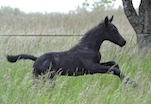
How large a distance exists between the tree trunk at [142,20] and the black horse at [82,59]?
2.97 meters

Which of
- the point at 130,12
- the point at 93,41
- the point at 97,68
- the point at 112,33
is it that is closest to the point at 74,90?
the point at 97,68

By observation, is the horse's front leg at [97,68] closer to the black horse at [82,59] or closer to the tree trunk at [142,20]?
the black horse at [82,59]

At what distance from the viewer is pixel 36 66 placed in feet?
21.1

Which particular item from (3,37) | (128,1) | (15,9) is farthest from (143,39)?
(15,9)

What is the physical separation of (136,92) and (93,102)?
1099mm

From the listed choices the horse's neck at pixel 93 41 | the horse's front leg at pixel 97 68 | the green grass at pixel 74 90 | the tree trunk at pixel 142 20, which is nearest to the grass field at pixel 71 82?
the green grass at pixel 74 90

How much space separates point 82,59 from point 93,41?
402mm

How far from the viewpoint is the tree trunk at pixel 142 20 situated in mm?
9945

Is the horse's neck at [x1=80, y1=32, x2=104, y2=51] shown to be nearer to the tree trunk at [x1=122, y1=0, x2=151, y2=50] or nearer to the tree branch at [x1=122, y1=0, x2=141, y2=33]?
the tree trunk at [x1=122, y1=0, x2=151, y2=50]

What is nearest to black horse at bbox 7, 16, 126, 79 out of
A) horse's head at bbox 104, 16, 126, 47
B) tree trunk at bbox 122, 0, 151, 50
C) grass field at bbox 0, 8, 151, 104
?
horse's head at bbox 104, 16, 126, 47

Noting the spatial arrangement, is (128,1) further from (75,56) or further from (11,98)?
(11,98)

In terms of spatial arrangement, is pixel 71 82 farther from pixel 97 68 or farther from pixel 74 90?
pixel 74 90

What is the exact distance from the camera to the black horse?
6.48 metres

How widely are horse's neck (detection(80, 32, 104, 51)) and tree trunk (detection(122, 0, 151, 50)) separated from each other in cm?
302
